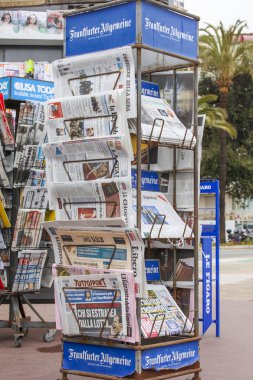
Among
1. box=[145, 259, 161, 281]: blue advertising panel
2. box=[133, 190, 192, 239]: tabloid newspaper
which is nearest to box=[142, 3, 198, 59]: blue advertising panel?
box=[133, 190, 192, 239]: tabloid newspaper

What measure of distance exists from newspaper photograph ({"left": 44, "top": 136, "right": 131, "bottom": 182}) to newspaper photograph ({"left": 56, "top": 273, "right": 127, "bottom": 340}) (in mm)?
759

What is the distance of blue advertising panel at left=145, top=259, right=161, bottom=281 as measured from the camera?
21.2 ft

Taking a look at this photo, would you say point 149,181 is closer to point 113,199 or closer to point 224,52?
point 113,199

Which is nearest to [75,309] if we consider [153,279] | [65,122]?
[153,279]

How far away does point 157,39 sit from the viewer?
582 cm

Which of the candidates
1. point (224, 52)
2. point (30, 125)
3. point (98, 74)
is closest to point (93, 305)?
point (98, 74)

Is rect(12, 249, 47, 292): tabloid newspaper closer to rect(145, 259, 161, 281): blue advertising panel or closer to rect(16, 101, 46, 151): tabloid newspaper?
rect(16, 101, 46, 151): tabloid newspaper

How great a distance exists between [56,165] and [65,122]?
0.34 m

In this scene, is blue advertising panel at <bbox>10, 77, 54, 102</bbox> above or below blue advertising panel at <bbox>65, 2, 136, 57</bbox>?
below

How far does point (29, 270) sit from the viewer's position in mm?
8438

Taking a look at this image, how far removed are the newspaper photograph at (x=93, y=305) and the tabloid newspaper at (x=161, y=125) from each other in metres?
1.13

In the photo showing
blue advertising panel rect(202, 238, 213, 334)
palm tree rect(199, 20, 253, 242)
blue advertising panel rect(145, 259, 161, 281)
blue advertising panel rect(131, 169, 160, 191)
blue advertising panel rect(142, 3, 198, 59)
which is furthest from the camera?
palm tree rect(199, 20, 253, 242)

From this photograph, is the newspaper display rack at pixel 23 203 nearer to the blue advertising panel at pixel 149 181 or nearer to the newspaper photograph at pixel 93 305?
the blue advertising panel at pixel 149 181

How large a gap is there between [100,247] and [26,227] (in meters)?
2.76
